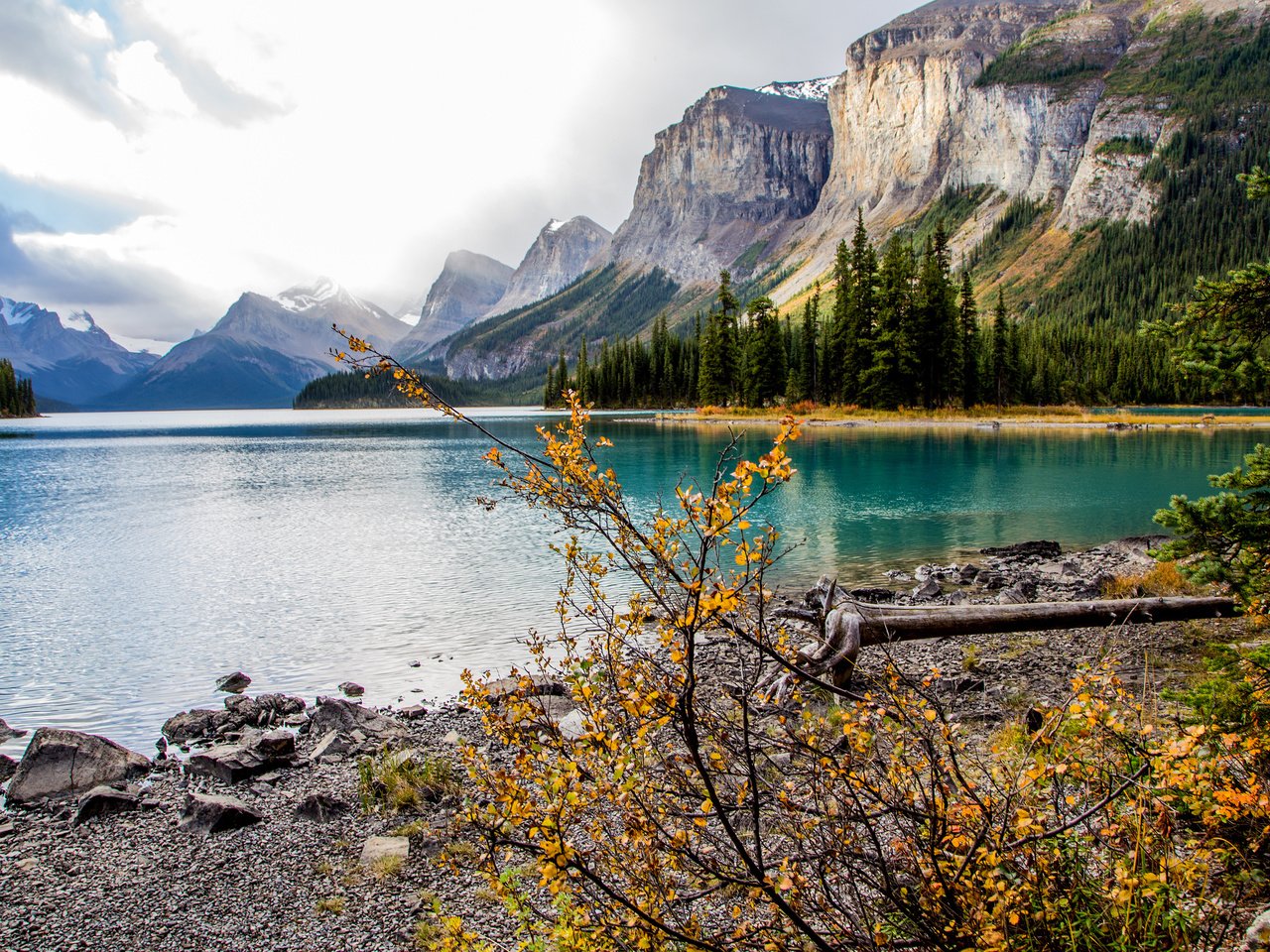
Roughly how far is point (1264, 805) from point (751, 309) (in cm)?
9023

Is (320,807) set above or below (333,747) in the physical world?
above

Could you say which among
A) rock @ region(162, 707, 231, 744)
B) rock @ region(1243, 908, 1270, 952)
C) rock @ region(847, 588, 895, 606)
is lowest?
rock @ region(162, 707, 231, 744)

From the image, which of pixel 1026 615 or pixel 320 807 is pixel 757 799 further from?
pixel 1026 615

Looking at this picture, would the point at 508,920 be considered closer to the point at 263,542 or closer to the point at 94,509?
the point at 263,542

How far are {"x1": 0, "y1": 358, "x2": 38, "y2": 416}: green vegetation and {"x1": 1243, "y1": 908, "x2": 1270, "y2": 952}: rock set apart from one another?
196 meters

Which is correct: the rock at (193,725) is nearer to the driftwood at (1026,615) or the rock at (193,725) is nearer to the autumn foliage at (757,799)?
the driftwood at (1026,615)

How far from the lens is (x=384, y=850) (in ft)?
24.8

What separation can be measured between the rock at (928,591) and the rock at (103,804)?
15606 mm

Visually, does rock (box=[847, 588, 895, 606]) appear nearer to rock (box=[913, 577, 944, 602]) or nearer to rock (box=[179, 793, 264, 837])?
rock (box=[913, 577, 944, 602])

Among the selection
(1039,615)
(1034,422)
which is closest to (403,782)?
(1039,615)

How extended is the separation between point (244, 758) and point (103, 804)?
163cm

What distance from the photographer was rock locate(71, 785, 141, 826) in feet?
29.1

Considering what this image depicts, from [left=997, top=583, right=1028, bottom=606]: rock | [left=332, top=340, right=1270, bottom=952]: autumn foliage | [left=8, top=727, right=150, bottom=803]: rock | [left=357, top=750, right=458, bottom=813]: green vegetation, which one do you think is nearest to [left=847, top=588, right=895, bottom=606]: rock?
[left=997, top=583, right=1028, bottom=606]: rock

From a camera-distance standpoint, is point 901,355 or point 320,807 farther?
point 901,355
